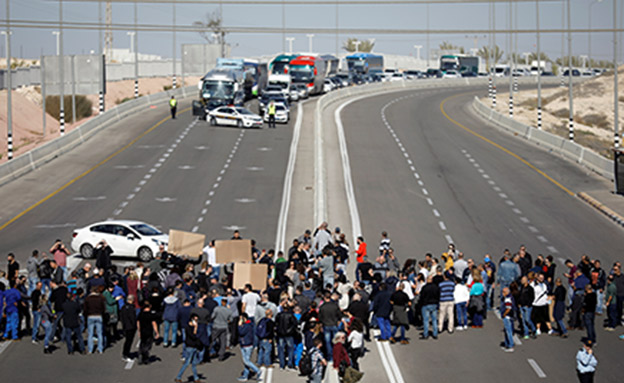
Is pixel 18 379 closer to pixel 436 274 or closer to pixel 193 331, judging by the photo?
pixel 193 331

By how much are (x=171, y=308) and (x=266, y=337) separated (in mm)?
2333

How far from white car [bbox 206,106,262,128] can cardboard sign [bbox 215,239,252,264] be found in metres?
37.1

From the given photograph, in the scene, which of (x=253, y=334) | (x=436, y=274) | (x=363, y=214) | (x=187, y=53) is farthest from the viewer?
(x=187, y=53)

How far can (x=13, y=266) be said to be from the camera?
2456 centimetres

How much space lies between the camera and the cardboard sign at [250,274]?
22.0 m

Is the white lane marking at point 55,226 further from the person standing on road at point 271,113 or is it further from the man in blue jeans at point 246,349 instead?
the person standing on road at point 271,113

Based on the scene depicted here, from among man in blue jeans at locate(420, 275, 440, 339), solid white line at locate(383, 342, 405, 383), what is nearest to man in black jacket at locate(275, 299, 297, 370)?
solid white line at locate(383, 342, 405, 383)

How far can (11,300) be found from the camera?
67.7 ft

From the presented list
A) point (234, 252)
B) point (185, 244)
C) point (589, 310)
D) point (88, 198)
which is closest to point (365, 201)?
point (88, 198)

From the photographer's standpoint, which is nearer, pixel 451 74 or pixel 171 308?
pixel 171 308

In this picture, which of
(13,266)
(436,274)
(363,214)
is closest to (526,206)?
(363,214)

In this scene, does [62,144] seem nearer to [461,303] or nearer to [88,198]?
[88,198]

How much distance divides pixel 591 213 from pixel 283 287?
19.8 metres

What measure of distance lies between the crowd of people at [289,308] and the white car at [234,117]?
37972mm
